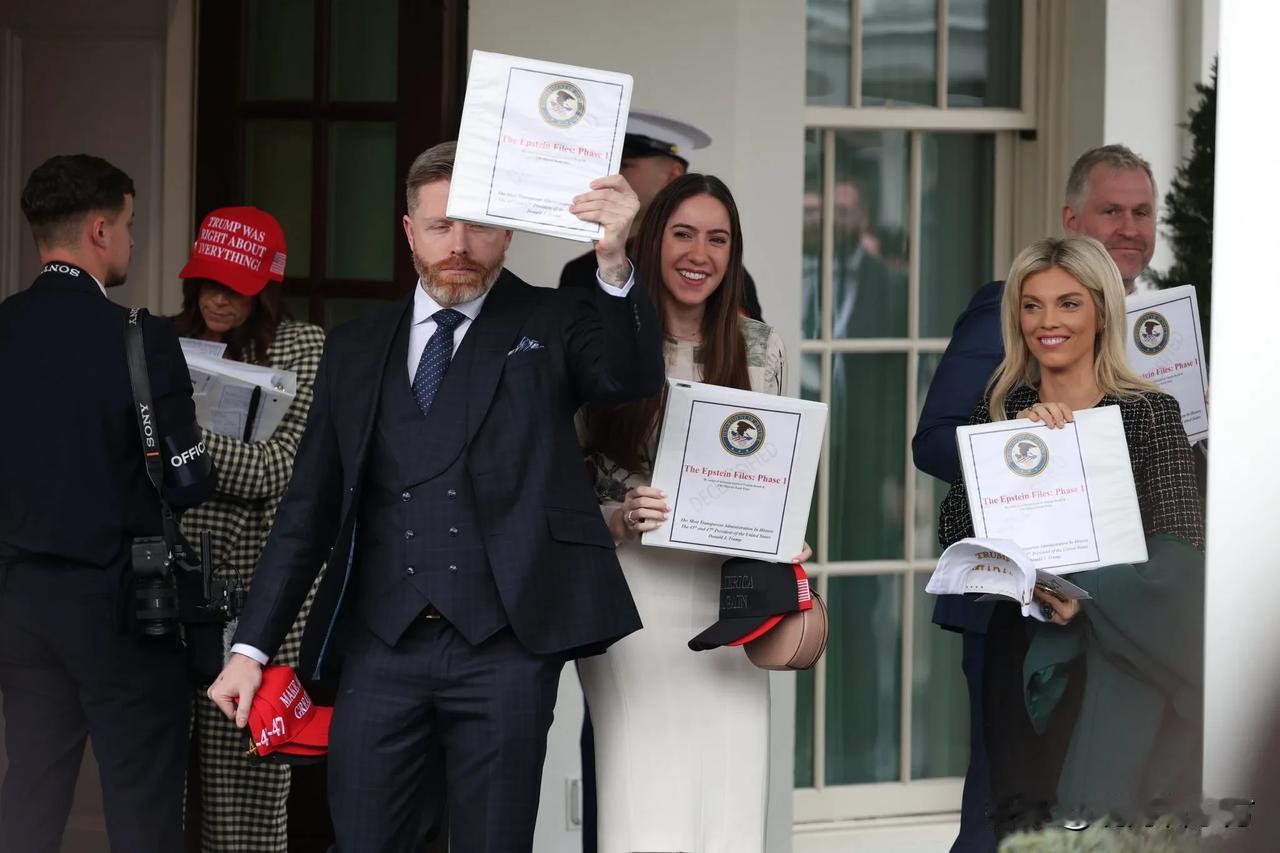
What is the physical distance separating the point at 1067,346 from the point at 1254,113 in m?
0.54

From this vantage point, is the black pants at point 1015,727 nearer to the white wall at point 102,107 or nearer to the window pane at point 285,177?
the window pane at point 285,177

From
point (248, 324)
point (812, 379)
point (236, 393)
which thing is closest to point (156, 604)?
point (236, 393)

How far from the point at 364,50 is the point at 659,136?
1.08 m

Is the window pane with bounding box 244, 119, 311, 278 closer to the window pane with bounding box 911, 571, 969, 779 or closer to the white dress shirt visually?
the white dress shirt

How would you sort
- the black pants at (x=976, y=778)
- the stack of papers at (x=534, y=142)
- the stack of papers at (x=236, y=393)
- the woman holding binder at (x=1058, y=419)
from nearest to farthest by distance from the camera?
the stack of papers at (x=534, y=142)
the woman holding binder at (x=1058, y=419)
the black pants at (x=976, y=778)
the stack of papers at (x=236, y=393)

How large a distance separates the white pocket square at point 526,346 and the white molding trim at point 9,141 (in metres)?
2.74

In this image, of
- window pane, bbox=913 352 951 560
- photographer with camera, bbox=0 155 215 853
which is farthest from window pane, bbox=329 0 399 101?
window pane, bbox=913 352 951 560

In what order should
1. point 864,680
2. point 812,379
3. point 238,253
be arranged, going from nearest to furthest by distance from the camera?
point 238,253
point 812,379
point 864,680

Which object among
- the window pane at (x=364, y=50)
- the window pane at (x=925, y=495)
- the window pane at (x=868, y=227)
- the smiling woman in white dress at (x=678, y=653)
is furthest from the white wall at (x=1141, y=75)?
the window pane at (x=364, y=50)

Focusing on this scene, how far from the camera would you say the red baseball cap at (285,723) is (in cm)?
269

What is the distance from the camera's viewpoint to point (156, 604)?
10.1ft

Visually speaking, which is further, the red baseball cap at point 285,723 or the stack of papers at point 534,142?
the red baseball cap at point 285,723

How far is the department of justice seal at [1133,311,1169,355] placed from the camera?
3.16 metres

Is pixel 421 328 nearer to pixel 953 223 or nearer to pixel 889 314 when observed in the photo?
pixel 889 314
